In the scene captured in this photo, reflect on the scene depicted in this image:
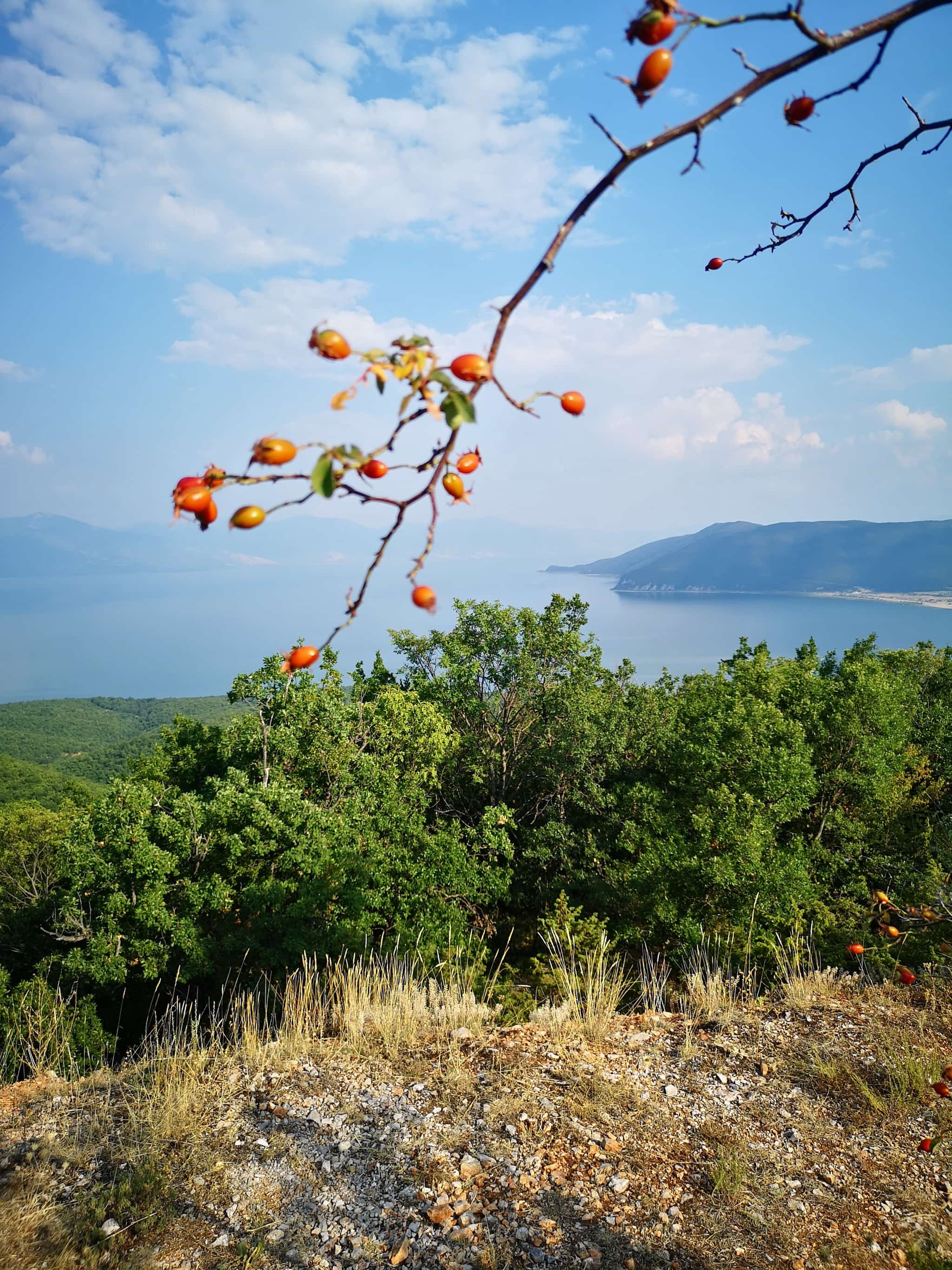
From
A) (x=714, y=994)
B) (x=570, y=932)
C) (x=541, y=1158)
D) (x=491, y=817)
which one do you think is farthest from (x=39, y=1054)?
(x=491, y=817)

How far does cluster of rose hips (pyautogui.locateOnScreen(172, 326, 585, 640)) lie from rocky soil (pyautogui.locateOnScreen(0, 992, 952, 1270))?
2.88 m

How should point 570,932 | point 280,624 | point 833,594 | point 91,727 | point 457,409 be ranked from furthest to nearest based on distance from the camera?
point 280,624 → point 833,594 → point 91,727 → point 570,932 → point 457,409

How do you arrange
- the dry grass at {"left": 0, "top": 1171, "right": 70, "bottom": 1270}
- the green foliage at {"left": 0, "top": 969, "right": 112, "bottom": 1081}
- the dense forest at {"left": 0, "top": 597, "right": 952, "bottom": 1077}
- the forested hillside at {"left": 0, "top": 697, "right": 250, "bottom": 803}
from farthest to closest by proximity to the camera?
the forested hillside at {"left": 0, "top": 697, "right": 250, "bottom": 803}
the dense forest at {"left": 0, "top": 597, "right": 952, "bottom": 1077}
the green foliage at {"left": 0, "top": 969, "right": 112, "bottom": 1081}
the dry grass at {"left": 0, "top": 1171, "right": 70, "bottom": 1270}

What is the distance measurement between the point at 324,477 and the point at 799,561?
364ft

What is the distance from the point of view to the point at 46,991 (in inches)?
371

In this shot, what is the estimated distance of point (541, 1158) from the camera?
306 cm

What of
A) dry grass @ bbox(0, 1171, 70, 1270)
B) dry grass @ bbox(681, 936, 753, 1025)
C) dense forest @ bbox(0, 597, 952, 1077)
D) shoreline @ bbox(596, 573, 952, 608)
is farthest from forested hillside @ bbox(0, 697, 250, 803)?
shoreline @ bbox(596, 573, 952, 608)

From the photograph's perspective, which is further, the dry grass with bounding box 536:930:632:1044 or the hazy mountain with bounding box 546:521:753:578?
the hazy mountain with bounding box 546:521:753:578

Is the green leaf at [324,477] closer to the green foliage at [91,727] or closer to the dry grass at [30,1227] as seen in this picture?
the dry grass at [30,1227]

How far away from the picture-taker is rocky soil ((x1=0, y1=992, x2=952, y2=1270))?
2568 mm

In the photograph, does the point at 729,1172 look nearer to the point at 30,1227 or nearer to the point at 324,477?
the point at 30,1227

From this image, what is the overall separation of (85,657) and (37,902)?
11508 cm

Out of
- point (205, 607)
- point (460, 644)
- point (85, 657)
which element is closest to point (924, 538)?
point (460, 644)

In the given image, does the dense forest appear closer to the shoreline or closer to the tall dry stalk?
the tall dry stalk
